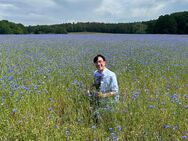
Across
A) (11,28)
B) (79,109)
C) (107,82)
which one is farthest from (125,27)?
(79,109)

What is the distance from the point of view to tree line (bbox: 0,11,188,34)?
26594 mm

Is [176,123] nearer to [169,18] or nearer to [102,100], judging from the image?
[102,100]

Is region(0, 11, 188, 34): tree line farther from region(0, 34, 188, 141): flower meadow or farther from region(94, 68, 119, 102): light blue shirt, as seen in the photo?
region(94, 68, 119, 102): light blue shirt

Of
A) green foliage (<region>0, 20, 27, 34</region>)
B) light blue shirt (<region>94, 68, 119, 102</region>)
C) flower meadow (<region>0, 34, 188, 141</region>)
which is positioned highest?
light blue shirt (<region>94, 68, 119, 102</region>)

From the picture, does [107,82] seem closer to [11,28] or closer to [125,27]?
[11,28]

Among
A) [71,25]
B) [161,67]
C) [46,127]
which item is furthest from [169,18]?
[46,127]

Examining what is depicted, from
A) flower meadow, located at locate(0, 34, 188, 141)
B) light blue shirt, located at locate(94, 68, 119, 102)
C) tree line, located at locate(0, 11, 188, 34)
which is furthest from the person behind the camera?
tree line, located at locate(0, 11, 188, 34)

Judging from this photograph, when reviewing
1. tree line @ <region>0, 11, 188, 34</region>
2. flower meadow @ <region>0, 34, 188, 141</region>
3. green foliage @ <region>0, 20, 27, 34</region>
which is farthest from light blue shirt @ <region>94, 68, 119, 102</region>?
green foliage @ <region>0, 20, 27, 34</region>

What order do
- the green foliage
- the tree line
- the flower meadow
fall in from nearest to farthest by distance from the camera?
1. the flower meadow
2. the tree line
3. the green foliage

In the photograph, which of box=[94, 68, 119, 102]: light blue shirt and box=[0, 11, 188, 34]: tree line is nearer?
box=[94, 68, 119, 102]: light blue shirt

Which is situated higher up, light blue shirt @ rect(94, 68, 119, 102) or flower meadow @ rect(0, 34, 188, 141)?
light blue shirt @ rect(94, 68, 119, 102)

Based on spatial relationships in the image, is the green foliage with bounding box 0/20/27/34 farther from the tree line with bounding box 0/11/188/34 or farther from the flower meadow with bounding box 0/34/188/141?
the flower meadow with bounding box 0/34/188/141

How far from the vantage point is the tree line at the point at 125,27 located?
1047 inches

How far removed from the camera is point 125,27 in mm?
→ 32531
